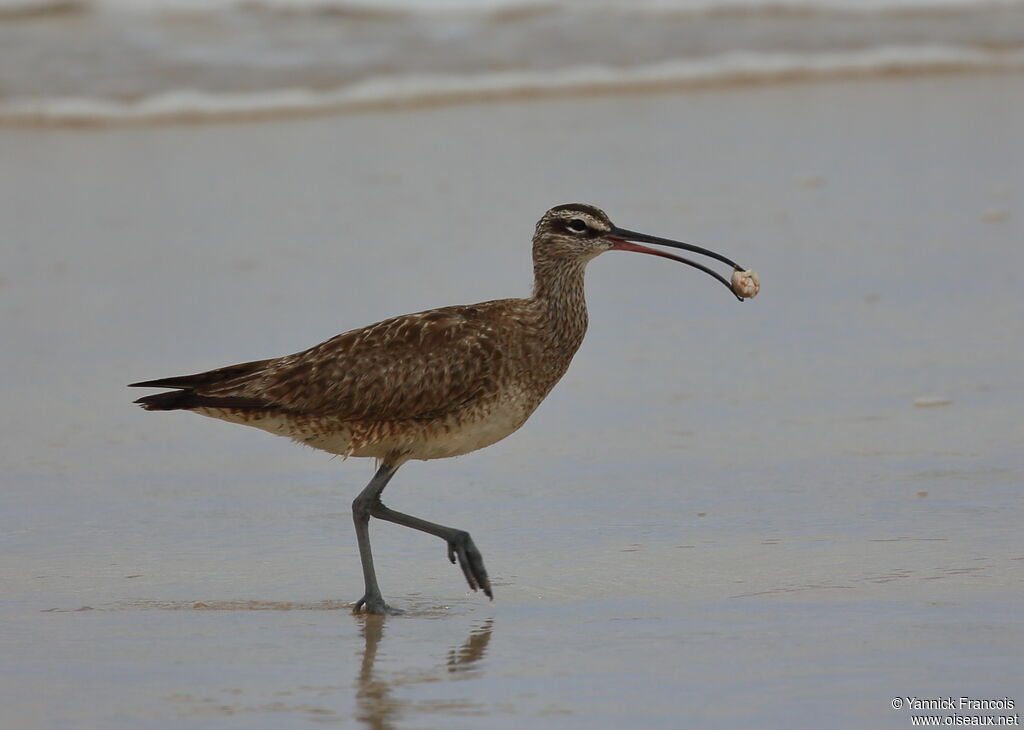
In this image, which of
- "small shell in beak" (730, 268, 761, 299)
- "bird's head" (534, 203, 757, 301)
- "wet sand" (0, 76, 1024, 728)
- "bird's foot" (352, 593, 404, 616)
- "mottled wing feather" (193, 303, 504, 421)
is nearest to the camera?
"wet sand" (0, 76, 1024, 728)

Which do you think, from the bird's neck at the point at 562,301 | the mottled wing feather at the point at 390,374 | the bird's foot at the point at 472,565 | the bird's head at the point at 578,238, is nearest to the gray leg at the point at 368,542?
the bird's foot at the point at 472,565

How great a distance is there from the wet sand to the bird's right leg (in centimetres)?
9

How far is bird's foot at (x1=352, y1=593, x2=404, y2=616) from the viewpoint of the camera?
18.3ft

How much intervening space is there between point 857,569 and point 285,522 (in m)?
2.08

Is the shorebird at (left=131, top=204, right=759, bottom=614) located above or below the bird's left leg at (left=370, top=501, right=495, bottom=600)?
above

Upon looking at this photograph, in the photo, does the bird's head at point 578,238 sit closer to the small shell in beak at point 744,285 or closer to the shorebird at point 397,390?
the small shell in beak at point 744,285

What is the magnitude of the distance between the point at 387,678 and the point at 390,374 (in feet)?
4.74

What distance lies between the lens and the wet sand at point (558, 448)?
496 cm

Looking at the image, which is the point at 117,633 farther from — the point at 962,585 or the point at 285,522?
the point at 962,585

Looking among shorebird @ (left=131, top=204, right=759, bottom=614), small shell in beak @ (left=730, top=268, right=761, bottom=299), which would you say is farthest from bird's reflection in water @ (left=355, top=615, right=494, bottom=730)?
small shell in beak @ (left=730, top=268, right=761, bottom=299)

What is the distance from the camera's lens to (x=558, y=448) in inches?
293

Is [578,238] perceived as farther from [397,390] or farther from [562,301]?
[397,390]

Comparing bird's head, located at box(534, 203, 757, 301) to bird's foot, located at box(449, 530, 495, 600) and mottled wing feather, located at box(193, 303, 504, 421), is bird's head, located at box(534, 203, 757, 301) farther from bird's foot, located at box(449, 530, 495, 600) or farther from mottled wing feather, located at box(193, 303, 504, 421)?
bird's foot, located at box(449, 530, 495, 600)

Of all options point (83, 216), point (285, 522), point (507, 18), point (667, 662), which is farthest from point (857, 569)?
point (507, 18)
